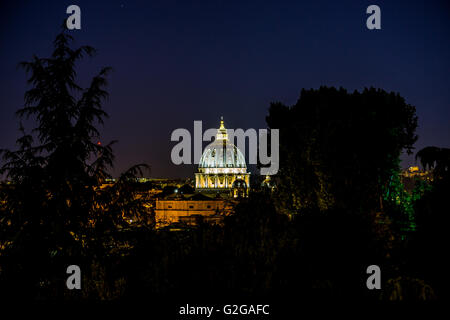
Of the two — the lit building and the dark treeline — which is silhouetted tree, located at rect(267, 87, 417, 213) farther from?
the lit building

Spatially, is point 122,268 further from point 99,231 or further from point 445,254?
point 445,254

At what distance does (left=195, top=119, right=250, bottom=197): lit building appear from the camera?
141000 mm

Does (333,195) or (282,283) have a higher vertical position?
(333,195)

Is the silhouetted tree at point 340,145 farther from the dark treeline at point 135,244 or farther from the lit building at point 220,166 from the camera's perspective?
the lit building at point 220,166

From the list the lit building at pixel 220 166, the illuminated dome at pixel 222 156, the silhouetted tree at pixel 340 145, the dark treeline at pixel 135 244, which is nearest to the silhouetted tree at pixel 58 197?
the dark treeline at pixel 135 244

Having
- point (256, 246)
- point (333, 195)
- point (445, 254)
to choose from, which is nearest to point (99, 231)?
point (256, 246)

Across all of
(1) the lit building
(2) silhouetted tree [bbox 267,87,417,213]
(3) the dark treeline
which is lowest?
(3) the dark treeline

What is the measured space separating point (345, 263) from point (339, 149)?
486 inches

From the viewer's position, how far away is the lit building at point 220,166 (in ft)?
463

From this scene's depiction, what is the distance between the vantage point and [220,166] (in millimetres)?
143875

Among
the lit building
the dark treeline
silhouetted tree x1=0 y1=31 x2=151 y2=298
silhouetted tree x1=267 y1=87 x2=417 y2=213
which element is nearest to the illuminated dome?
the lit building

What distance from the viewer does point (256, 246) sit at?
24.5 feet

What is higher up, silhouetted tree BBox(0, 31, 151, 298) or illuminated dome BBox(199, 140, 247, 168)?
illuminated dome BBox(199, 140, 247, 168)

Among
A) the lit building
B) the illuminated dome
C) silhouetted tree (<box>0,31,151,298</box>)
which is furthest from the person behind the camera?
the illuminated dome
